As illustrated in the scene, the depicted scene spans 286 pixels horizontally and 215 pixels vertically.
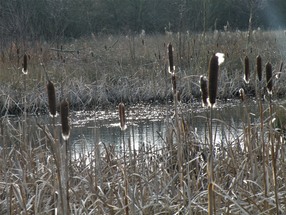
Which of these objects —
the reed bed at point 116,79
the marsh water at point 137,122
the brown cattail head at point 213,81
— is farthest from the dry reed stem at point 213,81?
the reed bed at point 116,79

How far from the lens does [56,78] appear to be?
27.7 ft

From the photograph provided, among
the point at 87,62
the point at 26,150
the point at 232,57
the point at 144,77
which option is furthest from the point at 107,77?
the point at 26,150

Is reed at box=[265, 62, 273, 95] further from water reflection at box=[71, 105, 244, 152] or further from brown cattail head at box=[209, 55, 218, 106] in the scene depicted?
water reflection at box=[71, 105, 244, 152]

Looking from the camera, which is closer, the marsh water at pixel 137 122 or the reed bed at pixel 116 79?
the marsh water at pixel 137 122

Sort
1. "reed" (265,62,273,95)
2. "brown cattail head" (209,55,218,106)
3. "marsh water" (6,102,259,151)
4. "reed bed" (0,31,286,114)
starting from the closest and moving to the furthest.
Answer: "brown cattail head" (209,55,218,106) < "reed" (265,62,273,95) < "marsh water" (6,102,259,151) < "reed bed" (0,31,286,114)

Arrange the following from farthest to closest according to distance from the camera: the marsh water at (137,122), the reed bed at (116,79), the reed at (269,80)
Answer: the reed bed at (116,79)
the marsh water at (137,122)
the reed at (269,80)

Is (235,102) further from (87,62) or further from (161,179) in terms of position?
(161,179)

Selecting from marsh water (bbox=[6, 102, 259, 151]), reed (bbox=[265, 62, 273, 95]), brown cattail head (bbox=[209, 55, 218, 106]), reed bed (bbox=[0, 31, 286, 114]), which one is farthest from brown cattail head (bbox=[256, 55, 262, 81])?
reed bed (bbox=[0, 31, 286, 114])

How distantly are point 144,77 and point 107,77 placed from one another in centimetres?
63

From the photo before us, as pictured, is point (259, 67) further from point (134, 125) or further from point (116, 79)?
point (116, 79)

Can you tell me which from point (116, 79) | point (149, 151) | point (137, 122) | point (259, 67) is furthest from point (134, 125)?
point (259, 67)

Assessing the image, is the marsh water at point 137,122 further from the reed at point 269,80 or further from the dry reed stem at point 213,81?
the dry reed stem at point 213,81

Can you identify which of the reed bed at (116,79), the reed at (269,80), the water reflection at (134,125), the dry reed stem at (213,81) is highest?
the dry reed stem at (213,81)

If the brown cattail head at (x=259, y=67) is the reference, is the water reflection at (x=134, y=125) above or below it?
below
